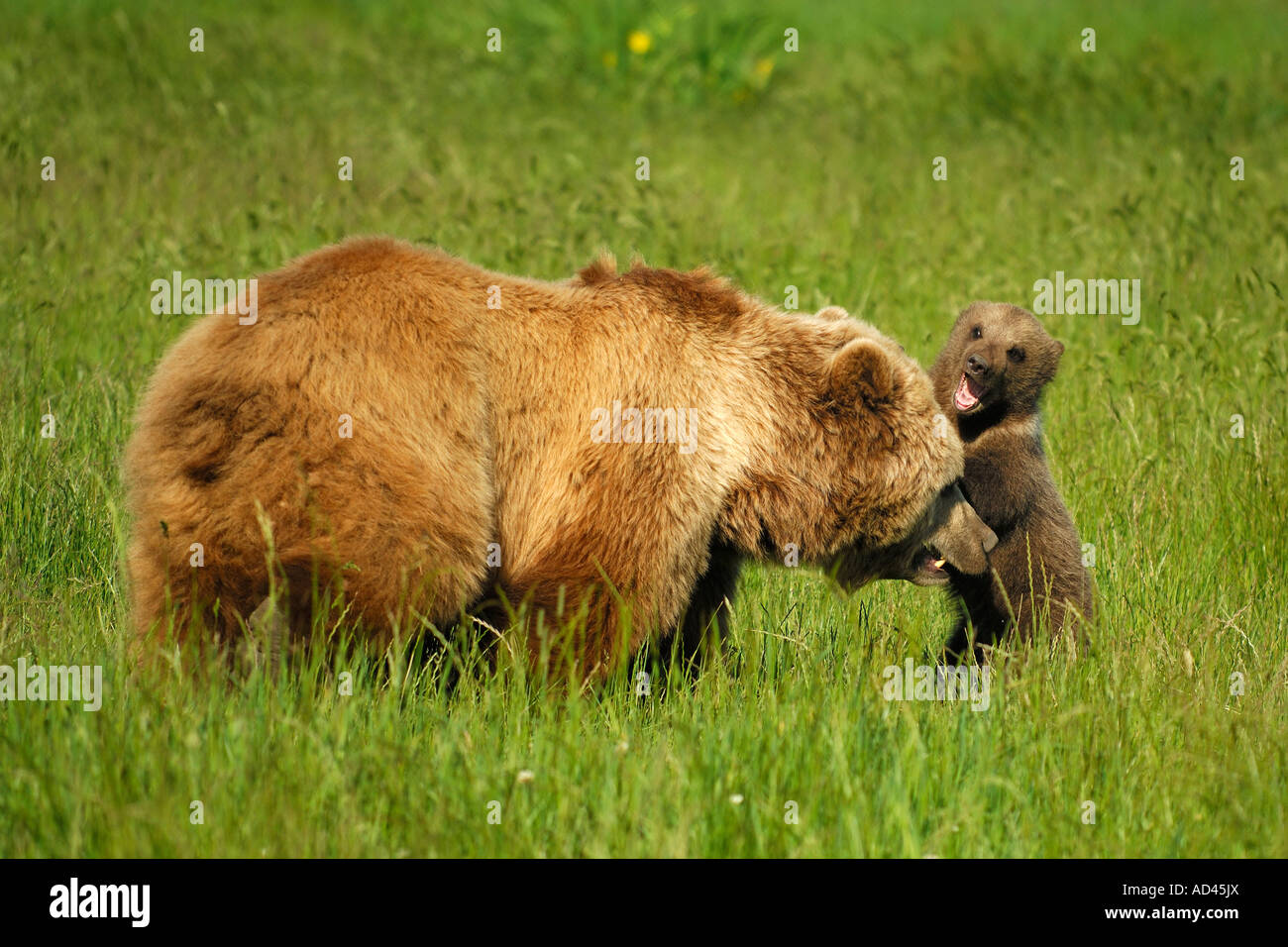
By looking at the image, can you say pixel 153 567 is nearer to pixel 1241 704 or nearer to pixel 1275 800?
pixel 1275 800

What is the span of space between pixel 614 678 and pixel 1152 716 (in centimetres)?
167

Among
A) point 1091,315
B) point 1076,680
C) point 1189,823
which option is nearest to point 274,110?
point 1091,315

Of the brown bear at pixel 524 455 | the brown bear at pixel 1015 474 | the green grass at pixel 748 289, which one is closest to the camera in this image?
the green grass at pixel 748 289

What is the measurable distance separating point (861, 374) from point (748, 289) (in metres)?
3.84

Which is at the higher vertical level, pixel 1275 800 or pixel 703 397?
pixel 703 397

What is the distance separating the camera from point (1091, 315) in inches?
322

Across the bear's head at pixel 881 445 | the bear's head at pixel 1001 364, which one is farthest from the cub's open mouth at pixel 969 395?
the bear's head at pixel 881 445

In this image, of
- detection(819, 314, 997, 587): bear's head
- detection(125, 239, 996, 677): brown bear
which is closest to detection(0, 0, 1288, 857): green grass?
detection(125, 239, 996, 677): brown bear

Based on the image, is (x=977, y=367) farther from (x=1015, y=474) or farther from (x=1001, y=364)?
(x=1015, y=474)

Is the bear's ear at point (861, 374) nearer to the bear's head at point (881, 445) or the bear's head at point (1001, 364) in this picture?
the bear's head at point (881, 445)

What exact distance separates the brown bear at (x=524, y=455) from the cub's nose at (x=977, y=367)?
54 cm

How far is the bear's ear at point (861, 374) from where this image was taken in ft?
14.4

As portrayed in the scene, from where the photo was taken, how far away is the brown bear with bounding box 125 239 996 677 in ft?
12.1

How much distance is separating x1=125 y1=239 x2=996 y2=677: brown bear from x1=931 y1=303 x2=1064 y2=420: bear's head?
1.64 ft
